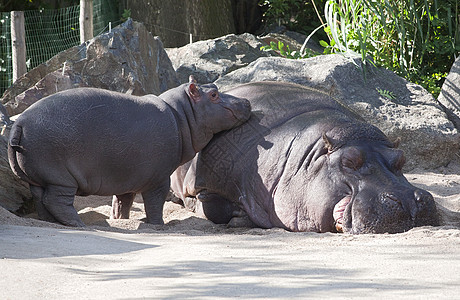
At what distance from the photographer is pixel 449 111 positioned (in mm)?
7602

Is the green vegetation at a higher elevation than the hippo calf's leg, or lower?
higher

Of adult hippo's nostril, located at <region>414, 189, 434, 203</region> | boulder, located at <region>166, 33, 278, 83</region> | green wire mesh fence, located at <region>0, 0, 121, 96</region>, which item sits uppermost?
adult hippo's nostril, located at <region>414, 189, 434, 203</region>

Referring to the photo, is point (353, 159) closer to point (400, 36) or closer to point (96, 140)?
point (96, 140)

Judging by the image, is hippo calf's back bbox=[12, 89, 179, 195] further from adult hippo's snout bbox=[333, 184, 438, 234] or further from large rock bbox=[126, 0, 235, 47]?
large rock bbox=[126, 0, 235, 47]

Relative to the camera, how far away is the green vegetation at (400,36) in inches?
306

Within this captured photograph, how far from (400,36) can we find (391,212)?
408 centimetres

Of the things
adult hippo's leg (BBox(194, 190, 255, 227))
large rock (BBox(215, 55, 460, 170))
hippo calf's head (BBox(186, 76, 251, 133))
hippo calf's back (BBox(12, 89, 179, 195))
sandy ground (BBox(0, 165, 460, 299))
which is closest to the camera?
sandy ground (BBox(0, 165, 460, 299))

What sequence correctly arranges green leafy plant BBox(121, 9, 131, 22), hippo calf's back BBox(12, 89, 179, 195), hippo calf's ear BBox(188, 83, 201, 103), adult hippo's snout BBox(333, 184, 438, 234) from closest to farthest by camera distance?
adult hippo's snout BBox(333, 184, 438, 234), hippo calf's back BBox(12, 89, 179, 195), hippo calf's ear BBox(188, 83, 201, 103), green leafy plant BBox(121, 9, 131, 22)

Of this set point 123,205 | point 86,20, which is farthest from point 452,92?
point 86,20

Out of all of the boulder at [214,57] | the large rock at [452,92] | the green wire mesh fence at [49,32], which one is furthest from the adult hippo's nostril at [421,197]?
the green wire mesh fence at [49,32]

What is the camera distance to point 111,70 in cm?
742

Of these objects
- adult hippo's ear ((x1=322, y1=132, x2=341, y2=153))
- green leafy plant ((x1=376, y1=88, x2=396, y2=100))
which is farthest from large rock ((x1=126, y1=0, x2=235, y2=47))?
adult hippo's ear ((x1=322, y1=132, x2=341, y2=153))

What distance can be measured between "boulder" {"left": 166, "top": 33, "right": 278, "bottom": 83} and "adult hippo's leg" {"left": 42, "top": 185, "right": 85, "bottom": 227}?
364 cm

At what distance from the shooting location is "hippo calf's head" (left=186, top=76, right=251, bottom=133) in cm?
557
